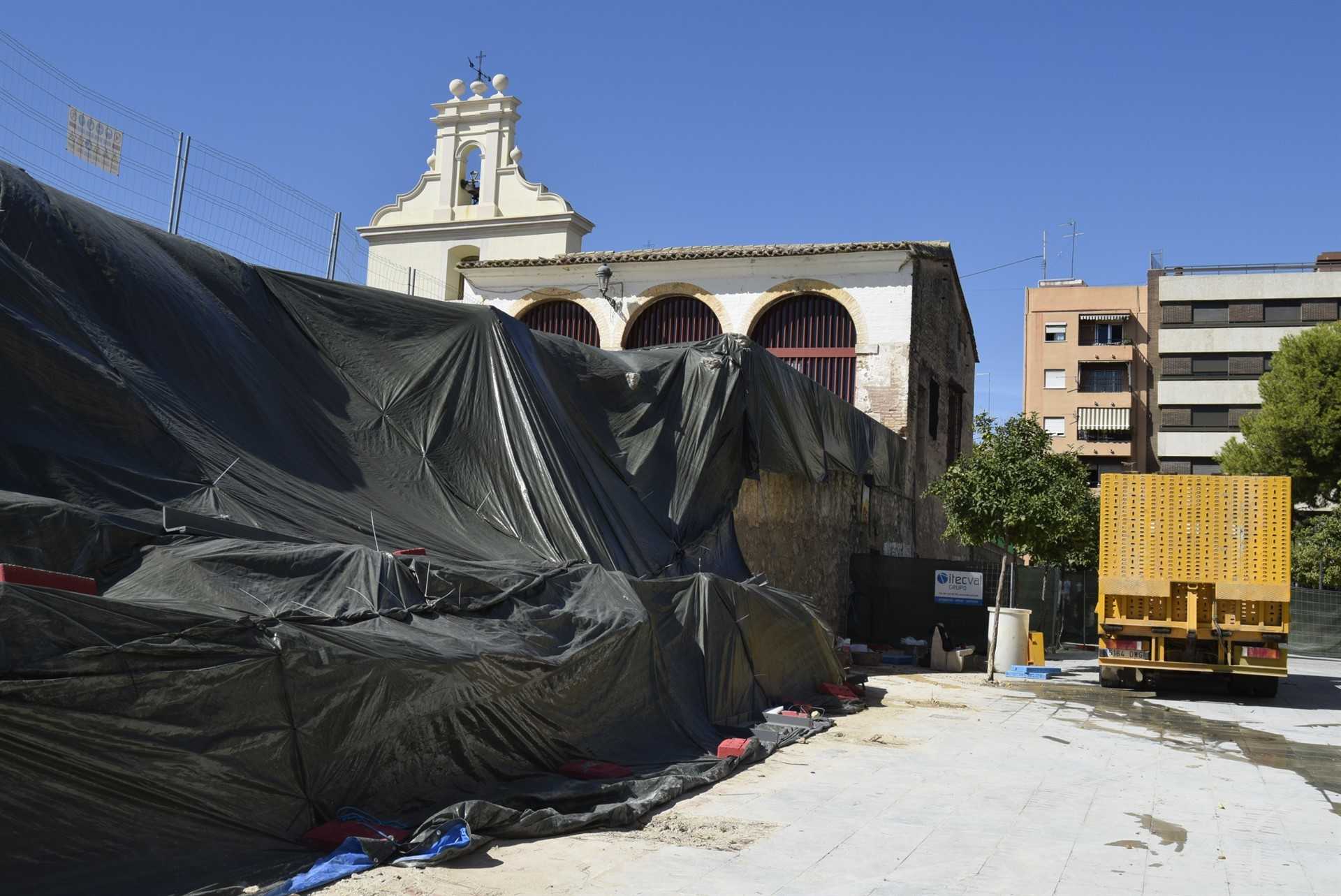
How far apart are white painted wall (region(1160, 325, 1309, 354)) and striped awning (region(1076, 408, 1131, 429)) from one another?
2210 mm

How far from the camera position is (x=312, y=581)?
249 inches

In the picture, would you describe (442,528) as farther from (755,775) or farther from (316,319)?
(755,775)

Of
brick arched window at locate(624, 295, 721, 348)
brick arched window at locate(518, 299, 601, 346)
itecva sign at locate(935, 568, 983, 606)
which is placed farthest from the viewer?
brick arched window at locate(518, 299, 601, 346)

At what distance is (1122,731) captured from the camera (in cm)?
1173

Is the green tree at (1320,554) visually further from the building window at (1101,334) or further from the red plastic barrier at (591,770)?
the red plastic barrier at (591,770)

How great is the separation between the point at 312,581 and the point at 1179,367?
55.4 metres

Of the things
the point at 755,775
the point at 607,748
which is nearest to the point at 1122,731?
the point at 755,775

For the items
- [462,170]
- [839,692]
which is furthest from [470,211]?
[839,692]

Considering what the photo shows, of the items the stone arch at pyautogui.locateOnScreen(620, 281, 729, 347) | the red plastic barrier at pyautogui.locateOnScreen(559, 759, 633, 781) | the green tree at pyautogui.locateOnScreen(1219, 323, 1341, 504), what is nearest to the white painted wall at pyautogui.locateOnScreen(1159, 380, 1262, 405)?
the green tree at pyautogui.locateOnScreen(1219, 323, 1341, 504)

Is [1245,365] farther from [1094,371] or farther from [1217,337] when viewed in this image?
[1094,371]

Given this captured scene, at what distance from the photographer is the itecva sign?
2017 centimetres

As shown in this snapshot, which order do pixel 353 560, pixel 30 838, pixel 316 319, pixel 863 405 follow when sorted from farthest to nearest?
1. pixel 863 405
2. pixel 316 319
3. pixel 353 560
4. pixel 30 838

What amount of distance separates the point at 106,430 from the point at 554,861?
3.69m

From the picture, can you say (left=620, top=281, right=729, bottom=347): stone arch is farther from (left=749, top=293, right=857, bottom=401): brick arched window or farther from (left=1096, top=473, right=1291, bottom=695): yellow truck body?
(left=1096, top=473, right=1291, bottom=695): yellow truck body
